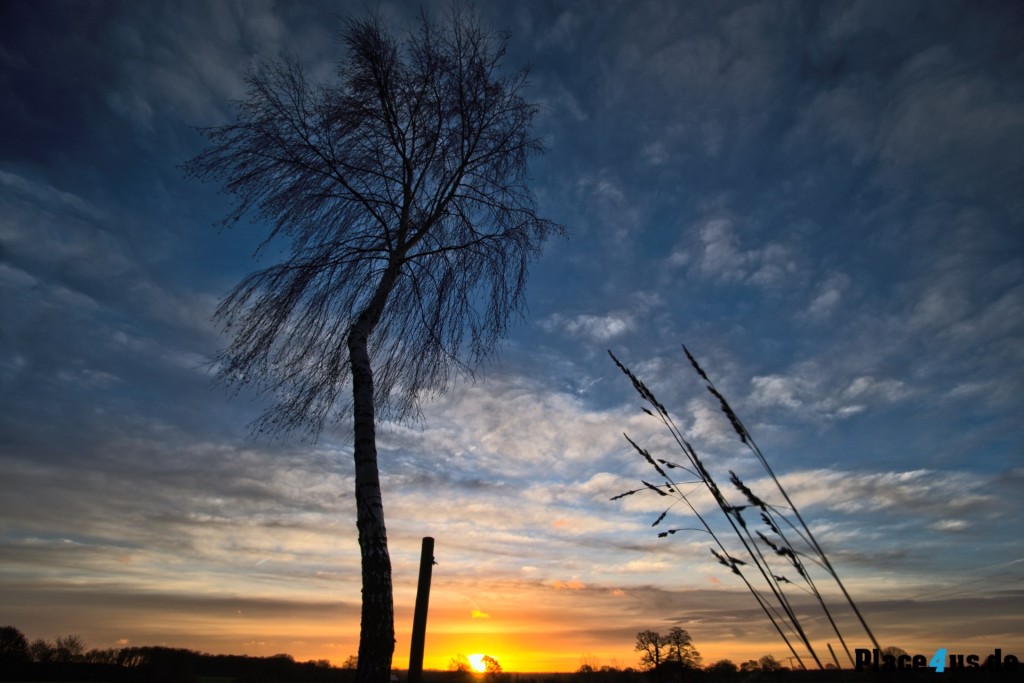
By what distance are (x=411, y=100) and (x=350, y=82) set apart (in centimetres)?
92

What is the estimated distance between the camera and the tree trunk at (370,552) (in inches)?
180

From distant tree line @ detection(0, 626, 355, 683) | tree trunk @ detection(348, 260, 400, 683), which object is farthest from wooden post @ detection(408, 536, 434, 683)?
distant tree line @ detection(0, 626, 355, 683)

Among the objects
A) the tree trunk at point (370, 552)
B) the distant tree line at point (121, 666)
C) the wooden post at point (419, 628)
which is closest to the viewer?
the tree trunk at point (370, 552)

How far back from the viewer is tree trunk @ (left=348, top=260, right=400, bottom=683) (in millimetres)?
4582

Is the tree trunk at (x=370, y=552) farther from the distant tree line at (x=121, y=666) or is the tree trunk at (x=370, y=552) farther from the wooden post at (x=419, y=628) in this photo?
the distant tree line at (x=121, y=666)

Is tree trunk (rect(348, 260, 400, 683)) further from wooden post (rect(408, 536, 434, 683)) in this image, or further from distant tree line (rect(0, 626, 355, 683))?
distant tree line (rect(0, 626, 355, 683))

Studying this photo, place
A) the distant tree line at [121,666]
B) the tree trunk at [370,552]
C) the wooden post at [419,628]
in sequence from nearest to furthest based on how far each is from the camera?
the tree trunk at [370,552], the wooden post at [419,628], the distant tree line at [121,666]

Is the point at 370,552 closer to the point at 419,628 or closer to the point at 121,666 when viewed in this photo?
the point at 419,628

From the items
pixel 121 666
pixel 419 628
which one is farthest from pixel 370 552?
pixel 121 666

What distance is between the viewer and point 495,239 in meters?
7.33

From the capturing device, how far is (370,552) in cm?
488

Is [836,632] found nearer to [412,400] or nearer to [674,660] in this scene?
[674,660]

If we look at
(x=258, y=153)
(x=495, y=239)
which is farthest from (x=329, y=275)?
Result: (x=495, y=239)

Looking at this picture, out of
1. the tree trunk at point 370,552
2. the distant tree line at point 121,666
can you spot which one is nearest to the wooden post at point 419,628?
the tree trunk at point 370,552
